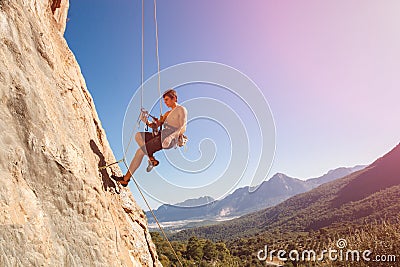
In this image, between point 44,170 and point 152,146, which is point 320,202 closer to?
point 152,146

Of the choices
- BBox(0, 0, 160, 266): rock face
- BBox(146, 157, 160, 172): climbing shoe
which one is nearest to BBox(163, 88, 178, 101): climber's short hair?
BBox(146, 157, 160, 172): climbing shoe

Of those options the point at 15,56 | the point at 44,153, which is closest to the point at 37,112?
the point at 44,153

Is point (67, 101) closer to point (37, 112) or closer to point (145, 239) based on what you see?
point (37, 112)

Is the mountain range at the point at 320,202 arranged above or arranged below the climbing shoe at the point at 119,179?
below

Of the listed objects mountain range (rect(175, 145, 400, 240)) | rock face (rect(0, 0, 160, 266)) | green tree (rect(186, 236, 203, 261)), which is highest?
rock face (rect(0, 0, 160, 266))

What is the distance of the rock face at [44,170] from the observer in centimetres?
360

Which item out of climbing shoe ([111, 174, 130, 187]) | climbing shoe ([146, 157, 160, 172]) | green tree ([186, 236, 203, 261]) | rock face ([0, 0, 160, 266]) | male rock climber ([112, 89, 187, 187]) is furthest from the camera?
green tree ([186, 236, 203, 261])

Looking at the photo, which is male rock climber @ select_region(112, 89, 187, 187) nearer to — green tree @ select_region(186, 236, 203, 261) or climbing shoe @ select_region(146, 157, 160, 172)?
climbing shoe @ select_region(146, 157, 160, 172)

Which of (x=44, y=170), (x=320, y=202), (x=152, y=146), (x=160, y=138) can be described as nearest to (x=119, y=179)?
(x=152, y=146)

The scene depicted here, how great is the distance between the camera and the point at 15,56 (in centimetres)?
451

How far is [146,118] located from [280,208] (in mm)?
161708

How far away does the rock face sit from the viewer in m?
3.60

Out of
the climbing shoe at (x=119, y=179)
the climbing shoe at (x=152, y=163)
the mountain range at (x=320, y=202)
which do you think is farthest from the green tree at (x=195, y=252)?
the mountain range at (x=320, y=202)

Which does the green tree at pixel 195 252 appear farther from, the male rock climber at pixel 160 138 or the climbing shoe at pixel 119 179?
the male rock climber at pixel 160 138
